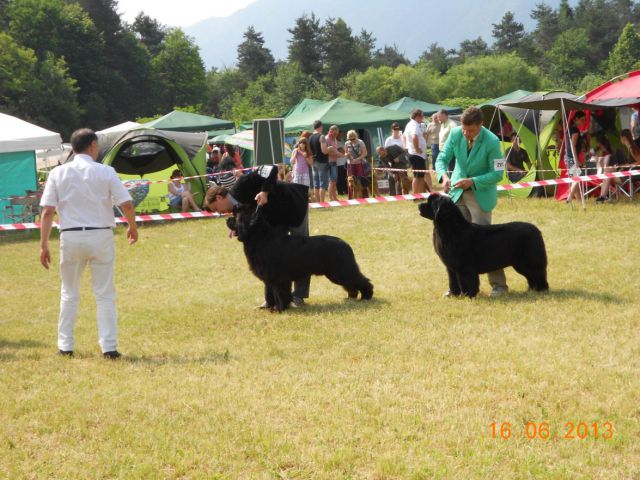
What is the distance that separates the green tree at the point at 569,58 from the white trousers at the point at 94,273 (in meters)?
84.5

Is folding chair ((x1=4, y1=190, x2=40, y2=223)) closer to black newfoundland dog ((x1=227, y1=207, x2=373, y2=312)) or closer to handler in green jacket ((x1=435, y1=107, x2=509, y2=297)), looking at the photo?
black newfoundland dog ((x1=227, y1=207, x2=373, y2=312))

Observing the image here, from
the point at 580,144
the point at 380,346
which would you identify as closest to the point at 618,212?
the point at 580,144

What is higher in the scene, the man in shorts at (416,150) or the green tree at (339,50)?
the green tree at (339,50)

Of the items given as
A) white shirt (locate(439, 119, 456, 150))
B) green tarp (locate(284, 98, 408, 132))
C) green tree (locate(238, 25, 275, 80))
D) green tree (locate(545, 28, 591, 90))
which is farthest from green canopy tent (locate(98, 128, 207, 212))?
green tree (locate(238, 25, 275, 80))

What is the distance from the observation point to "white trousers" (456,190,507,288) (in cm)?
740

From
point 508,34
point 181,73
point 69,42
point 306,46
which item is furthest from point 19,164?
point 508,34

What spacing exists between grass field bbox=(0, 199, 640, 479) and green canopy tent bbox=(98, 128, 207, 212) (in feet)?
29.9

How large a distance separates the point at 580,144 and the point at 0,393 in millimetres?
12220

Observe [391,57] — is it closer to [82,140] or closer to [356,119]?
[356,119]

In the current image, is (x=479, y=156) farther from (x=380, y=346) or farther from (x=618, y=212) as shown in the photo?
(x=618, y=212)

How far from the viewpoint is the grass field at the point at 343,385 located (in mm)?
3730

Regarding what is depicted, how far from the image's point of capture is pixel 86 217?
18.7 ft

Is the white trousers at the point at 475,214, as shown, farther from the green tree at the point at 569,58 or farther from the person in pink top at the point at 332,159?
the green tree at the point at 569,58

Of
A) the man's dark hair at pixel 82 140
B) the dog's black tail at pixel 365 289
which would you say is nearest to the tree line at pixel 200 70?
the dog's black tail at pixel 365 289
